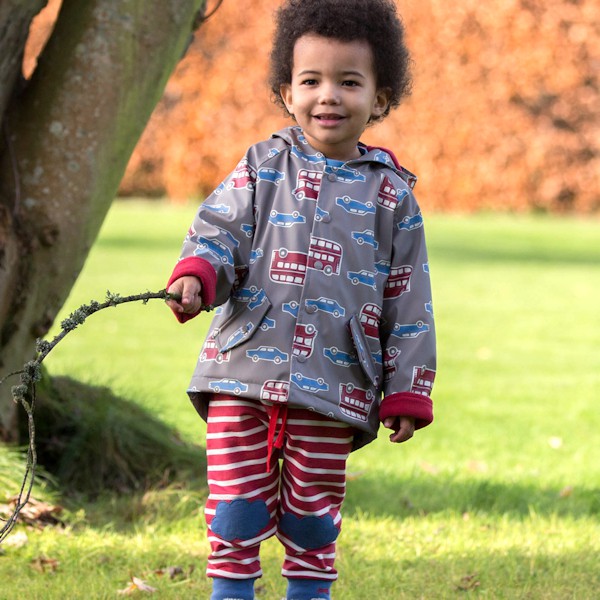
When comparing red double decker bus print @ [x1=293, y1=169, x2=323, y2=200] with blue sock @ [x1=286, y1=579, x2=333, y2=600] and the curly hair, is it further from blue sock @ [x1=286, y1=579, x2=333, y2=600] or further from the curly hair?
blue sock @ [x1=286, y1=579, x2=333, y2=600]

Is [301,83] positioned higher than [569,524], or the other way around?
[301,83]

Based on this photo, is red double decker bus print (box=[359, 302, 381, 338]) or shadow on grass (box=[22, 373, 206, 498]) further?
→ shadow on grass (box=[22, 373, 206, 498])

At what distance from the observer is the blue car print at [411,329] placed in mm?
2930

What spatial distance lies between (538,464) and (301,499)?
252 cm

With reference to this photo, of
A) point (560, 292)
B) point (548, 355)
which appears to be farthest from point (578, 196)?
point (548, 355)

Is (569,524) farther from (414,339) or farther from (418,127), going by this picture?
(418,127)

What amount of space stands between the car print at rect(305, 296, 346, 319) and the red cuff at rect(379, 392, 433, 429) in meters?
0.24

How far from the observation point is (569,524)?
13.7 ft

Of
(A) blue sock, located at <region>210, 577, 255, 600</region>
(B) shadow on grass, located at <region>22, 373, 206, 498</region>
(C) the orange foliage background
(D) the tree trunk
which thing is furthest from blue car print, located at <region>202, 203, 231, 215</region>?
(C) the orange foliage background

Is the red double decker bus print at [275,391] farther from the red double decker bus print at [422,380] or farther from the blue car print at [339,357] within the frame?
the red double decker bus print at [422,380]

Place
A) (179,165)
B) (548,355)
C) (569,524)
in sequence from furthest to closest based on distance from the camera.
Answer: (179,165) → (548,355) → (569,524)

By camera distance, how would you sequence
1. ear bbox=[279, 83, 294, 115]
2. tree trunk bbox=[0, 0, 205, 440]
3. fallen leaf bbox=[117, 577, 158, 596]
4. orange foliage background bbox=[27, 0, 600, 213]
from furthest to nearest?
orange foliage background bbox=[27, 0, 600, 213] → tree trunk bbox=[0, 0, 205, 440] → fallen leaf bbox=[117, 577, 158, 596] → ear bbox=[279, 83, 294, 115]

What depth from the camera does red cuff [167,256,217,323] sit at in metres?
2.73

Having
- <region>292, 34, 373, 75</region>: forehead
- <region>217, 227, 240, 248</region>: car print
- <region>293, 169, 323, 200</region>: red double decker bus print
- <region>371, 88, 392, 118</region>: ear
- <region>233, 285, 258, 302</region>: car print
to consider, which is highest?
<region>292, 34, 373, 75</region>: forehead
